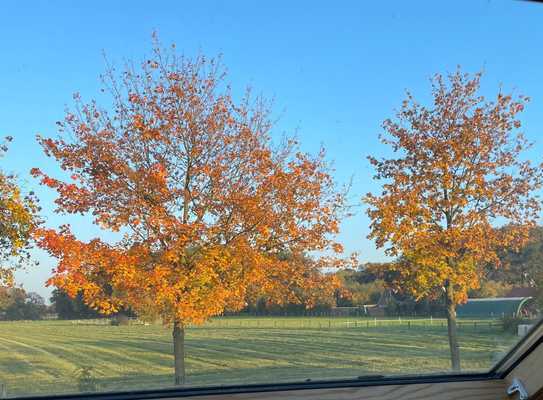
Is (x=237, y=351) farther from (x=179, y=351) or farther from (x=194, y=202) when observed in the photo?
(x=194, y=202)

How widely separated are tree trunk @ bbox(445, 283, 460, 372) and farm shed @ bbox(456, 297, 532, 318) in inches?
1.1

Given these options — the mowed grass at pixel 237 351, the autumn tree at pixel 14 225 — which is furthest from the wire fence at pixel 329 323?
the autumn tree at pixel 14 225

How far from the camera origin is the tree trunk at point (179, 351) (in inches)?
71.1

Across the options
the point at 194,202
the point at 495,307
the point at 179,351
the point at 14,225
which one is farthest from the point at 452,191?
the point at 14,225

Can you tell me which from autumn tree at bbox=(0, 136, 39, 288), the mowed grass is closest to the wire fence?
the mowed grass

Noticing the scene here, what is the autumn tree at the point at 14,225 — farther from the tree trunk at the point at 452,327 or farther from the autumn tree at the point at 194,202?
the tree trunk at the point at 452,327

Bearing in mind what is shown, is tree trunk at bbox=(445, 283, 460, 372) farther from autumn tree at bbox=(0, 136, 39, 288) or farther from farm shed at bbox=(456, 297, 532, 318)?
autumn tree at bbox=(0, 136, 39, 288)

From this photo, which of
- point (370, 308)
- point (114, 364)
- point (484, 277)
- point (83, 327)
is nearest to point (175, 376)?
point (114, 364)

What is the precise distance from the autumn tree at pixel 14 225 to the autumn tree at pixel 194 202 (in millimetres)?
407

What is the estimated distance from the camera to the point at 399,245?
2330mm

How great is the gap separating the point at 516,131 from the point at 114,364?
1723mm

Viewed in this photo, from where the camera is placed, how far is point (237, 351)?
198cm

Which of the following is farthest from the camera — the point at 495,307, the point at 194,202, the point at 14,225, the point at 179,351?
the point at 194,202

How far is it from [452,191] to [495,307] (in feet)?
1.72
